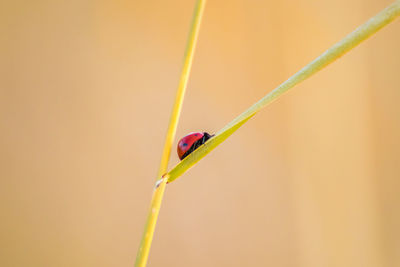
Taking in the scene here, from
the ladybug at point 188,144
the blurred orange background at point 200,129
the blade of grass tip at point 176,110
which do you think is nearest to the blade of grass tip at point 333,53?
the blade of grass tip at point 176,110

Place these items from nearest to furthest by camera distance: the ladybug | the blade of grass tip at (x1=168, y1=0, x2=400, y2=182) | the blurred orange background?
the blade of grass tip at (x1=168, y1=0, x2=400, y2=182) → the ladybug → the blurred orange background

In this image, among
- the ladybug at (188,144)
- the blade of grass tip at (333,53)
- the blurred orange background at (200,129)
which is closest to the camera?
the blade of grass tip at (333,53)

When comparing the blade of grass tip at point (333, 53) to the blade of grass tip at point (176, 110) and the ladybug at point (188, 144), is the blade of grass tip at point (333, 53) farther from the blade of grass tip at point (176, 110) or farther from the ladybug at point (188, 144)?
the ladybug at point (188, 144)

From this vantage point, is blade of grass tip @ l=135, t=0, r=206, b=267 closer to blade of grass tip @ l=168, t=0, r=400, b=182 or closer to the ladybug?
blade of grass tip @ l=168, t=0, r=400, b=182

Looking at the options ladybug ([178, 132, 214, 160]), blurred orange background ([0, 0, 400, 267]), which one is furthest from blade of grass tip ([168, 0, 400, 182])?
blurred orange background ([0, 0, 400, 267])

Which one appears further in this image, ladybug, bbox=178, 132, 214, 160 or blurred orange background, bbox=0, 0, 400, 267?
blurred orange background, bbox=0, 0, 400, 267

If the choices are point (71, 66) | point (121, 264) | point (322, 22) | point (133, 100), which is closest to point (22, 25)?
point (71, 66)

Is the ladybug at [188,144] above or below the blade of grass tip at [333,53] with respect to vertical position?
below

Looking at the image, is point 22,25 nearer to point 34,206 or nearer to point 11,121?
point 11,121
